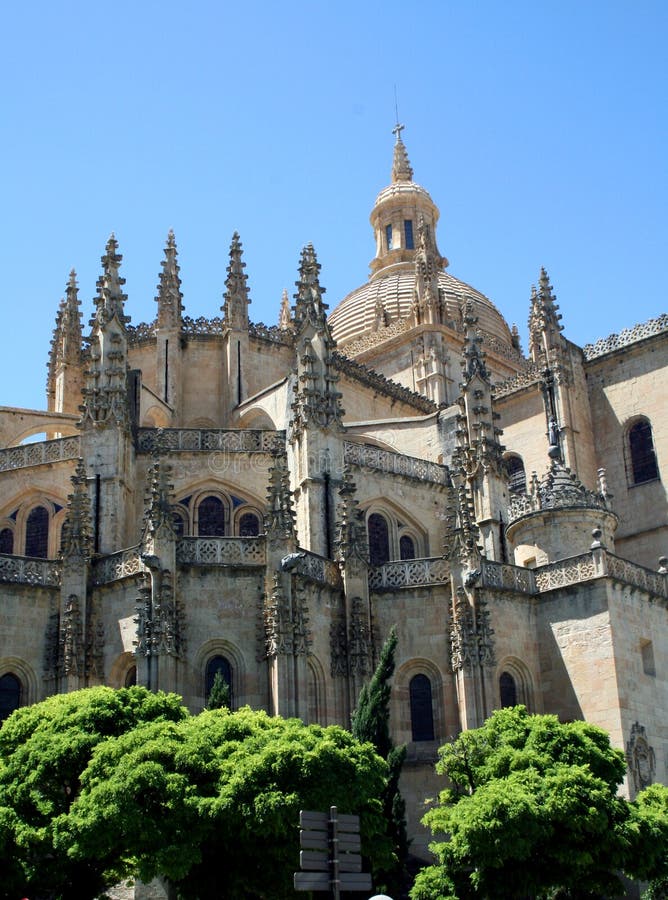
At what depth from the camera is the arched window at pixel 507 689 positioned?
35969 mm

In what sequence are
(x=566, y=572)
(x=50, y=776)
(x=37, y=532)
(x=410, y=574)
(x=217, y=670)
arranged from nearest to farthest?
(x=50, y=776) < (x=217, y=670) < (x=566, y=572) < (x=410, y=574) < (x=37, y=532)

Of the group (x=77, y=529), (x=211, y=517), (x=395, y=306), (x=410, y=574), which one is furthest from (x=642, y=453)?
(x=395, y=306)

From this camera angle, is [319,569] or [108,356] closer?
[319,569]

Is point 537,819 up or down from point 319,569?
down

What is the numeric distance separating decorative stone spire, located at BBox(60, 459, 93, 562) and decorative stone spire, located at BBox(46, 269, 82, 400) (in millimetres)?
16220

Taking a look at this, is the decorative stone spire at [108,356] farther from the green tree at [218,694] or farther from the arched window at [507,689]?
the arched window at [507,689]

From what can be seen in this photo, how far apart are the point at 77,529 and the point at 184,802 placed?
39.8ft

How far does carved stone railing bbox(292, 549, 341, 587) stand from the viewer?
1369 inches

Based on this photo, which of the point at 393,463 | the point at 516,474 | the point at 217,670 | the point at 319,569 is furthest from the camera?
the point at 516,474

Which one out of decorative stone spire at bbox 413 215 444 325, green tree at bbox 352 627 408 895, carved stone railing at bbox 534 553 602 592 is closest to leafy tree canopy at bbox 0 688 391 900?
green tree at bbox 352 627 408 895

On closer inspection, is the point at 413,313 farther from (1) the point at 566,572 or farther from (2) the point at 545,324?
(1) the point at 566,572

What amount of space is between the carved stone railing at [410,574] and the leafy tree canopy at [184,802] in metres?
9.86

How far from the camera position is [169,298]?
5034cm

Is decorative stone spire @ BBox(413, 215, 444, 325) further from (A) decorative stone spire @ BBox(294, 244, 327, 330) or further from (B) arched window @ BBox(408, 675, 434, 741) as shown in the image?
(B) arched window @ BBox(408, 675, 434, 741)
